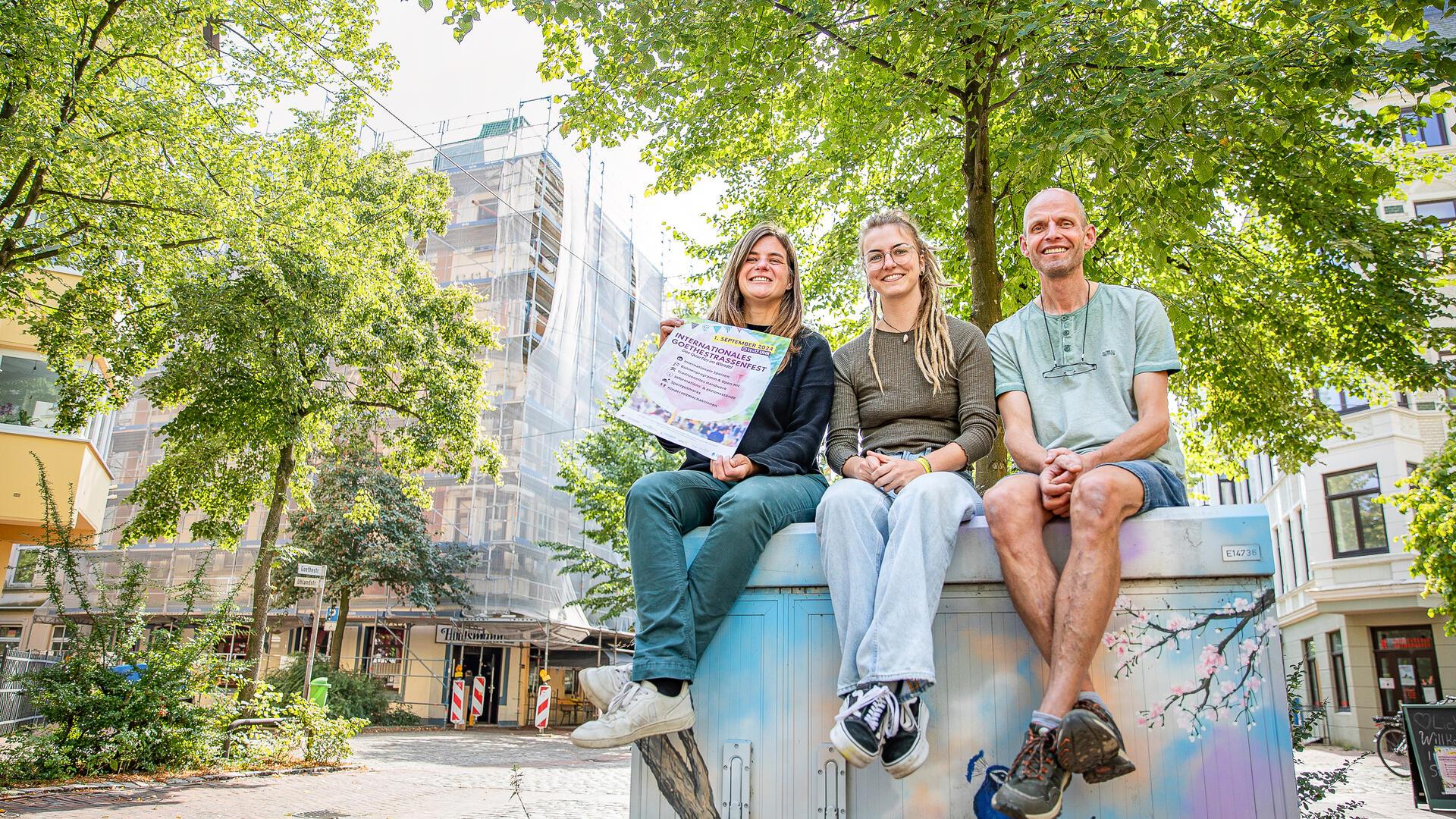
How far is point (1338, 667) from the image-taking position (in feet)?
81.8

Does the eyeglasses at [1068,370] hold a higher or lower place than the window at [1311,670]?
higher

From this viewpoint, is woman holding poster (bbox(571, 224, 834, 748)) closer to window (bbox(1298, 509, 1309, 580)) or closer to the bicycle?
the bicycle

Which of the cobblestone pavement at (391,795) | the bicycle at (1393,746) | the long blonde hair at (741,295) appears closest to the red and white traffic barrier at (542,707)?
the cobblestone pavement at (391,795)

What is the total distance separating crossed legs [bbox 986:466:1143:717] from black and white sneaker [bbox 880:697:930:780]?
14.0 inches

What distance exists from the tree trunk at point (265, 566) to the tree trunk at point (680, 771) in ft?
34.4

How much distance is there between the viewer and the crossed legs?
2566 millimetres

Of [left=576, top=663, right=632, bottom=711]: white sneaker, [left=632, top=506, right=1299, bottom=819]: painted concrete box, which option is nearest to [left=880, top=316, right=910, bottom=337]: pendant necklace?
[left=632, top=506, right=1299, bottom=819]: painted concrete box

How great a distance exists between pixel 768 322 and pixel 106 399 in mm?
13209

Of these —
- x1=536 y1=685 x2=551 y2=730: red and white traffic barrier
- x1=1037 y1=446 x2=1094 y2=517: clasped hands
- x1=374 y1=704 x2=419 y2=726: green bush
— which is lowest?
x1=374 y1=704 x2=419 y2=726: green bush

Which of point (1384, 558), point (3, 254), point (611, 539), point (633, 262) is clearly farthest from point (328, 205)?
point (1384, 558)

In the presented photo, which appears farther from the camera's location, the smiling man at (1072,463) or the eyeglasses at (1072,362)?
the eyeglasses at (1072,362)

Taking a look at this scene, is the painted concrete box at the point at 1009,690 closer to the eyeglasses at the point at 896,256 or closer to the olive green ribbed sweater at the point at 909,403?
the olive green ribbed sweater at the point at 909,403

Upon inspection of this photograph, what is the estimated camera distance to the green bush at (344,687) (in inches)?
854

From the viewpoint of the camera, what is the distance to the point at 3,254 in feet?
34.3
